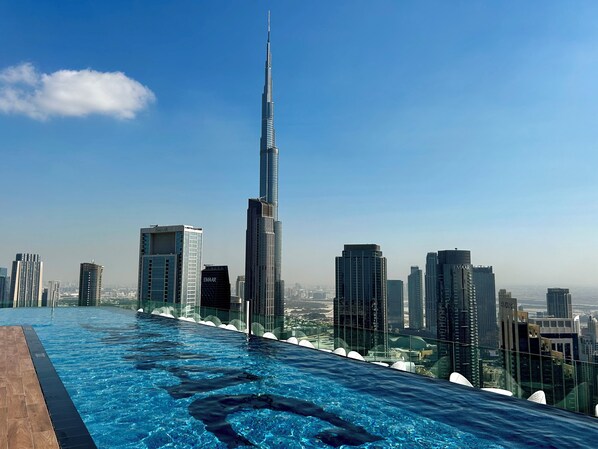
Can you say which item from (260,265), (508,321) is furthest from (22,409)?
(260,265)

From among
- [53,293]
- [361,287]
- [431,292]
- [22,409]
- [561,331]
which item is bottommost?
[561,331]

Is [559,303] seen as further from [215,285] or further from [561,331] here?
[215,285]

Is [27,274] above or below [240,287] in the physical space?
above

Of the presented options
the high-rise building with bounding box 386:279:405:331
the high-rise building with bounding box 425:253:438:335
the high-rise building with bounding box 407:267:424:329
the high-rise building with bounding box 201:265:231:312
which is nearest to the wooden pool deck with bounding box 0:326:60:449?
the high-rise building with bounding box 425:253:438:335

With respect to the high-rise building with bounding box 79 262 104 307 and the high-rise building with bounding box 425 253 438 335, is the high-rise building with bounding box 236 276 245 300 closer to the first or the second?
the high-rise building with bounding box 79 262 104 307

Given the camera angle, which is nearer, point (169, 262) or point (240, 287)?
point (169, 262)

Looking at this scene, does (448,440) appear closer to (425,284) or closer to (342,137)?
(342,137)
